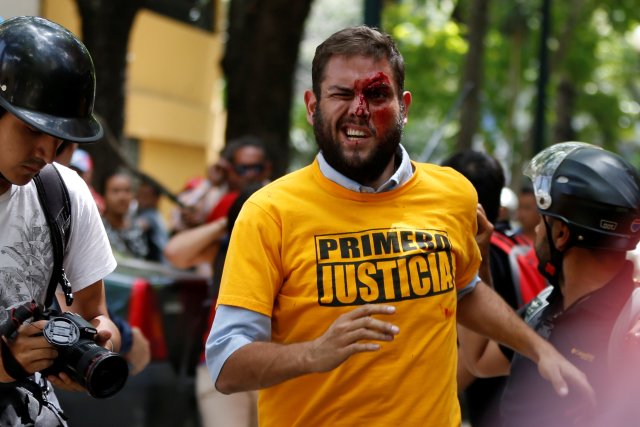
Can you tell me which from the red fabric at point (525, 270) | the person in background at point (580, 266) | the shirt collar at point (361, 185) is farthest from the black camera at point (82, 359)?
the red fabric at point (525, 270)

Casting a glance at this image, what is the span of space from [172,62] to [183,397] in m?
17.3

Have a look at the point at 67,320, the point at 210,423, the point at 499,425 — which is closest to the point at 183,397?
the point at 210,423

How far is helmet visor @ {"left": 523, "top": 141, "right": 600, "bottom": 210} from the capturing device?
12.5 ft

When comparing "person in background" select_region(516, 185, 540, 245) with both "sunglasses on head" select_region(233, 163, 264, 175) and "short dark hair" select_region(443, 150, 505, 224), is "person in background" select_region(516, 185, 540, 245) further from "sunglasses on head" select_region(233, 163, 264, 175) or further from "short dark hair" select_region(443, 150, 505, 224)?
"short dark hair" select_region(443, 150, 505, 224)

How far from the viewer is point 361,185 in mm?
3443

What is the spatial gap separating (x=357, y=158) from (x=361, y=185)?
8 centimetres

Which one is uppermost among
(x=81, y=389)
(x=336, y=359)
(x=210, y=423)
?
(x=336, y=359)

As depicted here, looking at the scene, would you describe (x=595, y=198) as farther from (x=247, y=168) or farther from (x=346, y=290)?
(x=247, y=168)

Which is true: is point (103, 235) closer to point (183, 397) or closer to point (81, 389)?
point (81, 389)

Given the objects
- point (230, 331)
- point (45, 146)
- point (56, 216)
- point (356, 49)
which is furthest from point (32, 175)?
point (356, 49)

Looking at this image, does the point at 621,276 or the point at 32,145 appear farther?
the point at 621,276

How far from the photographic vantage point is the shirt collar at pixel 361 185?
3418mm

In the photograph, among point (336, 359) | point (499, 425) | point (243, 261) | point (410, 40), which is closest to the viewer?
point (336, 359)

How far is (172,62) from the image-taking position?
78.8 feet
